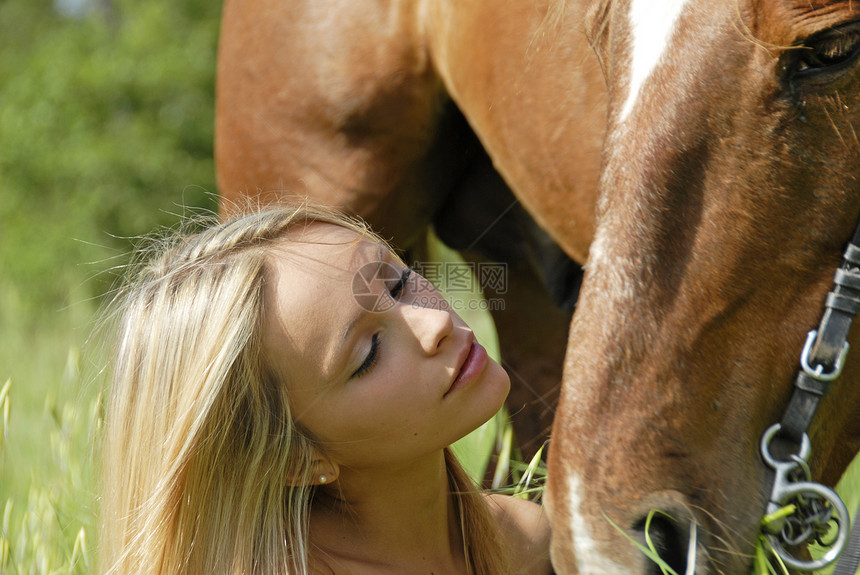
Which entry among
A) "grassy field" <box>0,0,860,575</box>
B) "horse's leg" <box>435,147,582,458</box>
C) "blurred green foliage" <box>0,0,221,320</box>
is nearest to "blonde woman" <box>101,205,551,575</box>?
"horse's leg" <box>435,147,582,458</box>

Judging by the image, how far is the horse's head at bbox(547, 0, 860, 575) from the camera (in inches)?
50.3

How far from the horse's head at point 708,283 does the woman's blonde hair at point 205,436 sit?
0.46 metres

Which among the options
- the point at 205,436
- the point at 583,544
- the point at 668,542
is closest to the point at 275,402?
the point at 205,436

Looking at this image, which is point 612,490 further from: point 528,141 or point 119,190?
point 119,190

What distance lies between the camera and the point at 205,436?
1.34 m

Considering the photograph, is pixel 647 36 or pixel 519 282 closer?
pixel 647 36

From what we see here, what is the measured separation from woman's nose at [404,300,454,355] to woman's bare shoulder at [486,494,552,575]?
455 mm

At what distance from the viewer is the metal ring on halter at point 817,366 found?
1295 mm

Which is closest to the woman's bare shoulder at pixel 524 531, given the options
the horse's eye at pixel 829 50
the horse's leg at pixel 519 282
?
the horse's eye at pixel 829 50

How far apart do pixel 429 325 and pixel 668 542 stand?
483 millimetres

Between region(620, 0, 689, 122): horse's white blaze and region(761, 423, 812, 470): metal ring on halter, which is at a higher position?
region(620, 0, 689, 122): horse's white blaze

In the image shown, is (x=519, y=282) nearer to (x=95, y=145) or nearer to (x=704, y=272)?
(x=704, y=272)

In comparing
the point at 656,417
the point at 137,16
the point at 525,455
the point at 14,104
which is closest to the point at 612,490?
the point at 656,417

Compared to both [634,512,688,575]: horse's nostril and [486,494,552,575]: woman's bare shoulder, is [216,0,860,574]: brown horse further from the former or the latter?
[486,494,552,575]: woman's bare shoulder
